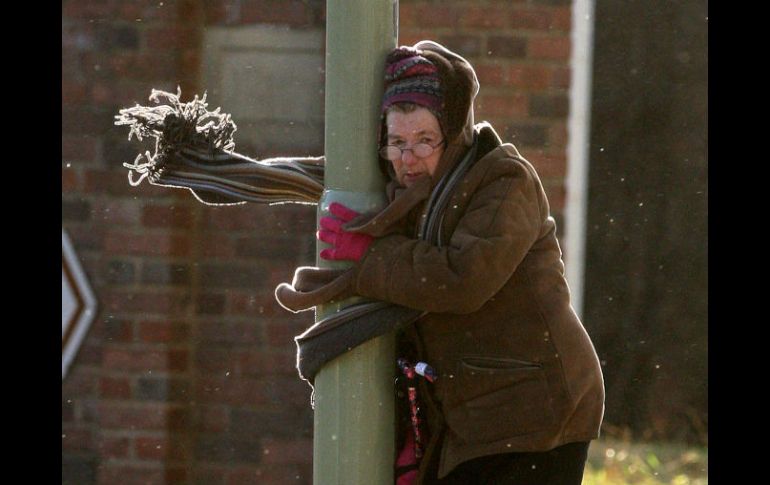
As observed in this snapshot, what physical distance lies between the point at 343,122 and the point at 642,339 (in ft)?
A: 19.4

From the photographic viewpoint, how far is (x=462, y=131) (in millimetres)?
2922

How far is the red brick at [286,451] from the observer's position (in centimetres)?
514

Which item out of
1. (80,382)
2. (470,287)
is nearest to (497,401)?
(470,287)

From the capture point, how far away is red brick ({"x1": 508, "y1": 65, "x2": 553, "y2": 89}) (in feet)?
15.7

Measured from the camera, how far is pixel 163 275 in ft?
16.5

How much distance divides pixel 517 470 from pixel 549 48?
7.40ft

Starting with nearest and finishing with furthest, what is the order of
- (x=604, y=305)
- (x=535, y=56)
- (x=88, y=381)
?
1. (x=535, y=56)
2. (x=88, y=381)
3. (x=604, y=305)

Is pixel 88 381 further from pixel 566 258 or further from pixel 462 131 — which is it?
pixel 462 131

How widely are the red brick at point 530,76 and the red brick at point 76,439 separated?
2.14m

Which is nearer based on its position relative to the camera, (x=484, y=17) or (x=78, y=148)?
(x=484, y=17)

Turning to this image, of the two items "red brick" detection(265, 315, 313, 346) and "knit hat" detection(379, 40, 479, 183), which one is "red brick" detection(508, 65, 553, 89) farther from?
"knit hat" detection(379, 40, 479, 183)

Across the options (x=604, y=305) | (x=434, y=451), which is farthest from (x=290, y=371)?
(x=604, y=305)

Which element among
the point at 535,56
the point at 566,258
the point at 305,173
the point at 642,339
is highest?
the point at 535,56

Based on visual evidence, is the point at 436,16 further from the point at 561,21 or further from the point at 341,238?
the point at 341,238
